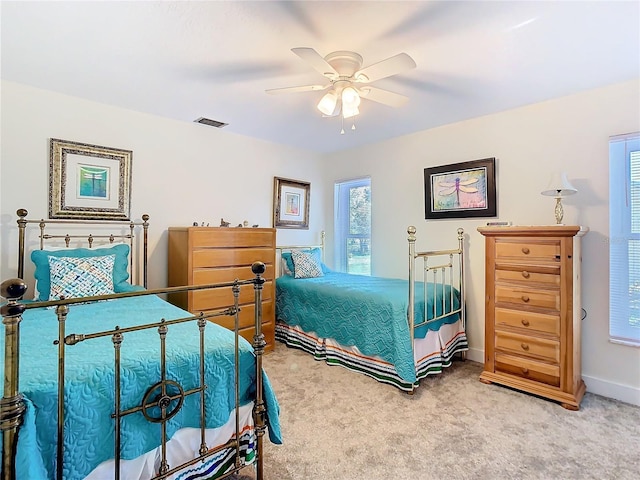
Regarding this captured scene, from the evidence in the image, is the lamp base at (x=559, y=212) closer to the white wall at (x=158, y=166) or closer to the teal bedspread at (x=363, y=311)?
the teal bedspread at (x=363, y=311)

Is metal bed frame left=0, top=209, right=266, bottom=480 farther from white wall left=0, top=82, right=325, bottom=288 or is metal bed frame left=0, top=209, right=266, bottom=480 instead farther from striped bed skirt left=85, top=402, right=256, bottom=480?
white wall left=0, top=82, right=325, bottom=288

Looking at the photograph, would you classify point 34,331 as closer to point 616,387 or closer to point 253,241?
point 253,241

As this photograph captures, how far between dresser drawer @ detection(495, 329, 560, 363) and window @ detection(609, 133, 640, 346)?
0.52m

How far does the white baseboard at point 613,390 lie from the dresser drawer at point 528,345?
19.8 inches

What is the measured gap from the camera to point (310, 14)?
1.61m

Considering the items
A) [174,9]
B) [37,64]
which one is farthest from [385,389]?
[37,64]

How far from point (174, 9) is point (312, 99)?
1.25 meters

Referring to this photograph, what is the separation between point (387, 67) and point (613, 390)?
9.04 ft

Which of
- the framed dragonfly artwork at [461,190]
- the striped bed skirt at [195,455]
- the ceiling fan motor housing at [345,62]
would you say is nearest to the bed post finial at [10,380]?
the striped bed skirt at [195,455]

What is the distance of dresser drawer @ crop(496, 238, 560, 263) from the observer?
2.26 metres

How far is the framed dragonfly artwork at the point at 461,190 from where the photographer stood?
2988 mm

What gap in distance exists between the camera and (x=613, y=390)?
234cm

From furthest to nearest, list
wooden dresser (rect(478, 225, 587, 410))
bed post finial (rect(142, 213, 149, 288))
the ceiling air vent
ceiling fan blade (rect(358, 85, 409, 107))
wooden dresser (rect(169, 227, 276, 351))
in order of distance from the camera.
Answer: the ceiling air vent
bed post finial (rect(142, 213, 149, 288))
wooden dresser (rect(169, 227, 276, 351))
wooden dresser (rect(478, 225, 587, 410))
ceiling fan blade (rect(358, 85, 409, 107))

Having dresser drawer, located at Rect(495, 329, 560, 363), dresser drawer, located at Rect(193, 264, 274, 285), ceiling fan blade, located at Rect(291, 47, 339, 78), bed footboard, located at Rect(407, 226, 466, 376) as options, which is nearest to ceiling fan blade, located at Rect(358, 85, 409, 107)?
ceiling fan blade, located at Rect(291, 47, 339, 78)
